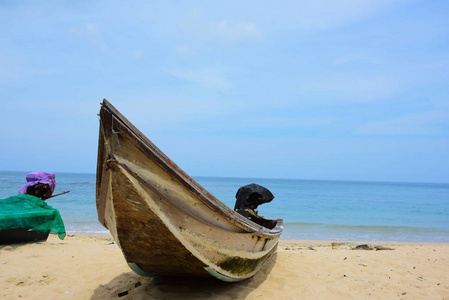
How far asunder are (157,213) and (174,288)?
189 centimetres

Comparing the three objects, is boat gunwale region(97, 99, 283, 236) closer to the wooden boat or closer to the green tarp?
the wooden boat

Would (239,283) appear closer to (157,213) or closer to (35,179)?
(157,213)

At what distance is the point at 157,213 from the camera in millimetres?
3264

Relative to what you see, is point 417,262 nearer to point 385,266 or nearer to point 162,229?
point 385,266

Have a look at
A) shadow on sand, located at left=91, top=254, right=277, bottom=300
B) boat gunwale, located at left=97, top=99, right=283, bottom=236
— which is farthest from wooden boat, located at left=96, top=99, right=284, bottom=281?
shadow on sand, located at left=91, top=254, right=277, bottom=300

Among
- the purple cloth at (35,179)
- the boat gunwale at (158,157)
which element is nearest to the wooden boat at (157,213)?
the boat gunwale at (158,157)

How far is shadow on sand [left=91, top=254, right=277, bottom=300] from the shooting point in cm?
441

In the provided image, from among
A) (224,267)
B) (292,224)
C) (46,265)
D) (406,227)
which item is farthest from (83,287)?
(406,227)

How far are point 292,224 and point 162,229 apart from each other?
1636 cm

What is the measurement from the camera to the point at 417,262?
6.91m

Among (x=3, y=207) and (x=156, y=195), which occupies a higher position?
A: (x=156, y=195)

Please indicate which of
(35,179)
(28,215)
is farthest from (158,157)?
(35,179)

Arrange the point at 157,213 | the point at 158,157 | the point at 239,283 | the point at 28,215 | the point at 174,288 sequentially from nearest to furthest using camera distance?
1. the point at 157,213
2. the point at 158,157
3. the point at 174,288
4. the point at 239,283
5. the point at 28,215

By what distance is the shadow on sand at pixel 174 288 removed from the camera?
4.41 metres
